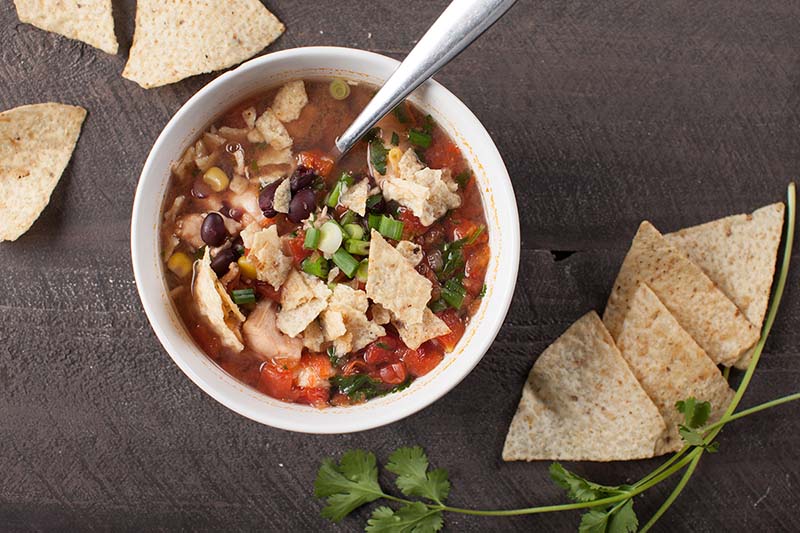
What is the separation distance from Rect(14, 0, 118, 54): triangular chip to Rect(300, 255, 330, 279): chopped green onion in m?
1.24

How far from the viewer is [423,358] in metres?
2.78

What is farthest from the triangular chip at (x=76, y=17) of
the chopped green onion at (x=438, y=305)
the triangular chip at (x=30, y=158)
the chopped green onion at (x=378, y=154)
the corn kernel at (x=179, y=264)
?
the chopped green onion at (x=438, y=305)

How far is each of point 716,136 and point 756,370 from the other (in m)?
1.04

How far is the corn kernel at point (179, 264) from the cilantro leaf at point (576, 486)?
5.32ft

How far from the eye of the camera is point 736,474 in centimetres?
325

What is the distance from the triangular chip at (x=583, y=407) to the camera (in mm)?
3062

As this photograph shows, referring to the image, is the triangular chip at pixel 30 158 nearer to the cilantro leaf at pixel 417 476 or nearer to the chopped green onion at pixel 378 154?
the chopped green onion at pixel 378 154

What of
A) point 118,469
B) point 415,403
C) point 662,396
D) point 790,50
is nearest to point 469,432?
point 415,403

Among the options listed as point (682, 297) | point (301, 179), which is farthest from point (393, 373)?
point (682, 297)

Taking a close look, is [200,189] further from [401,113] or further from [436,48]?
[436,48]

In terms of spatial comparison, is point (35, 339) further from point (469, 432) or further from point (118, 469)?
point (469, 432)

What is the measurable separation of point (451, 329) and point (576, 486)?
83 cm

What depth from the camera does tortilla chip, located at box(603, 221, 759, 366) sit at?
3059mm

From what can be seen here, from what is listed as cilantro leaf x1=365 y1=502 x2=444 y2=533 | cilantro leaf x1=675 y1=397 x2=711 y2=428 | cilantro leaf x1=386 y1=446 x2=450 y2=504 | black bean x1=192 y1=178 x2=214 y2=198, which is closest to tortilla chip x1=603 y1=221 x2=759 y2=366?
cilantro leaf x1=675 y1=397 x2=711 y2=428
